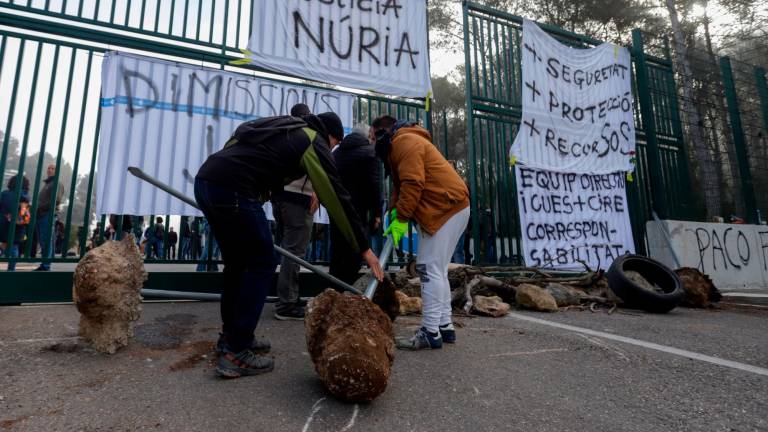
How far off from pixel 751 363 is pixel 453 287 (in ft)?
8.76

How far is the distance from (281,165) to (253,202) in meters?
0.27

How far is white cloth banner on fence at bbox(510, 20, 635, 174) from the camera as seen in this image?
629 centimetres


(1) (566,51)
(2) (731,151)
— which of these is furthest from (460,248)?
(2) (731,151)

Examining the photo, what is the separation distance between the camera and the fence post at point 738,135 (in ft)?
25.7

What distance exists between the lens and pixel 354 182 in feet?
12.6

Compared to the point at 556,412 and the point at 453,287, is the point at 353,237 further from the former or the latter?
the point at 453,287

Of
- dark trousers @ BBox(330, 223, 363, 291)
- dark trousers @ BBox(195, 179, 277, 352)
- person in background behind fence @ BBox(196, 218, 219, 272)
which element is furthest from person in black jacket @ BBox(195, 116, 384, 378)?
person in background behind fence @ BBox(196, 218, 219, 272)

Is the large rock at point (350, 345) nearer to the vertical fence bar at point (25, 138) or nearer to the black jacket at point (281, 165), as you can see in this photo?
the black jacket at point (281, 165)

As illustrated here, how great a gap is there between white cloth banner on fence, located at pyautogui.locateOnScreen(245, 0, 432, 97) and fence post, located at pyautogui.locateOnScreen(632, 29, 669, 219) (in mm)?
4472

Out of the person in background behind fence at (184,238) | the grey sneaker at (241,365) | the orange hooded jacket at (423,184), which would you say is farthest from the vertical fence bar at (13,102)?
the orange hooded jacket at (423,184)

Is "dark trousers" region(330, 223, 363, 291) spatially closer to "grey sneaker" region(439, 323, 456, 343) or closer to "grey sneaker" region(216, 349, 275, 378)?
"grey sneaker" region(439, 323, 456, 343)

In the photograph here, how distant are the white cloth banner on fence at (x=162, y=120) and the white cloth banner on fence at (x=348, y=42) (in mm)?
486

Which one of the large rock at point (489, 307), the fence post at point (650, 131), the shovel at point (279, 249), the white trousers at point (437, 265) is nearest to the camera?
the shovel at point (279, 249)

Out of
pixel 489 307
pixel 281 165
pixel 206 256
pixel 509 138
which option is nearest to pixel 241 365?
pixel 281 165
